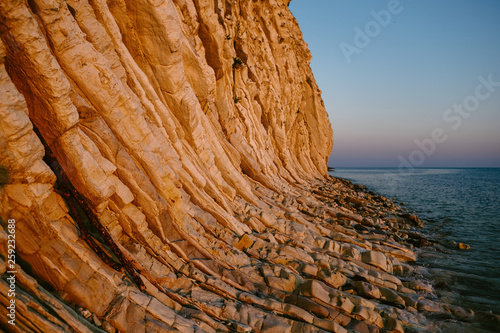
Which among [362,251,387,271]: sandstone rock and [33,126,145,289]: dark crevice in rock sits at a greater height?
A: [362,251,387,271]: sandstone rock

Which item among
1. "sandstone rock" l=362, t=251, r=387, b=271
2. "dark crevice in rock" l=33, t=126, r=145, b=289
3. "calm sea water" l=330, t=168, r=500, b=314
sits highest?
"calm sea water" l=330, t=168, r=500, b=314

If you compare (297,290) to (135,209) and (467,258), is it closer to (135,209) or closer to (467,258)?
(135,209)

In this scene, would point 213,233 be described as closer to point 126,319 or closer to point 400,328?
point 126,319

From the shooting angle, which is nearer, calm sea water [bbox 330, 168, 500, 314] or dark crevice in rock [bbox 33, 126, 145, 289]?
dark crevice in rock [bbox 33, 126, 145, 289]

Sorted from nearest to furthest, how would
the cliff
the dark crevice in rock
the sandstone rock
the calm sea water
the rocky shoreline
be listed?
the cliff
the dark crevice in rock
the rocky shoreline
the calm sea water
the sandstone rock

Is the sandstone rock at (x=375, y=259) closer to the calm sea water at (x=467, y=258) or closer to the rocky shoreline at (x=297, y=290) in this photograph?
the rocky shoreline at (x=297, y=290)

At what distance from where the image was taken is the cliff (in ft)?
18.6

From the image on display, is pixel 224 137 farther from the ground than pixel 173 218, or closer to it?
farther from the ground

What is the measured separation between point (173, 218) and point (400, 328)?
8150 mm

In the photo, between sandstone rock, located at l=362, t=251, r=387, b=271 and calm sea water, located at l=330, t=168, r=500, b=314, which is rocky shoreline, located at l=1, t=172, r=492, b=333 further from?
calm sea water, located at l=330, t=168, r=500, b=314

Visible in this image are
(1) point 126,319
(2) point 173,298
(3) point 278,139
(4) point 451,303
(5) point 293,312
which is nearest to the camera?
(1) point 126,319

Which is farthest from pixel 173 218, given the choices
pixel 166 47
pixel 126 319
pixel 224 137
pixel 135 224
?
pixel 224 137

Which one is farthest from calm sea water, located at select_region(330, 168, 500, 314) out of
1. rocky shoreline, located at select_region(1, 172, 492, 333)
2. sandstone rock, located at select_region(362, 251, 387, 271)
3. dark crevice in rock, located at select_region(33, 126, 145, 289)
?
dark crevice in rock, located at select_region(33, 126, 145, 289)

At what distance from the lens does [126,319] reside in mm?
5965
